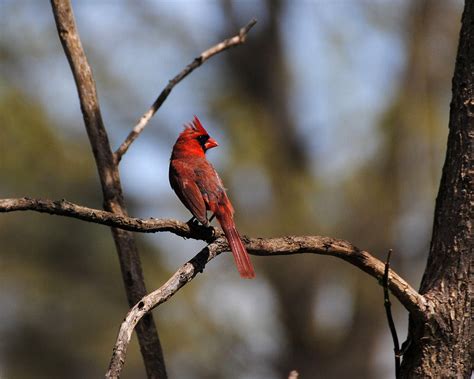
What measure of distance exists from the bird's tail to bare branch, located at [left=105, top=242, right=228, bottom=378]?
0.07 metres

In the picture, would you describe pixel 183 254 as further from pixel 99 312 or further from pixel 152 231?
pixel 152 231

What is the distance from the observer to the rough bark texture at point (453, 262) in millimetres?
2846

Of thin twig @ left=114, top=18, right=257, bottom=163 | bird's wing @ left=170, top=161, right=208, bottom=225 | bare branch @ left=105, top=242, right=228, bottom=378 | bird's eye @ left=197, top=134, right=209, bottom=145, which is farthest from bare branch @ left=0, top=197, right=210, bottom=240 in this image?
bird's eye @ left=197, top=134, right=209, bottom=145

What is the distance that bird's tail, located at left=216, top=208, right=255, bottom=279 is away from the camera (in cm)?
307

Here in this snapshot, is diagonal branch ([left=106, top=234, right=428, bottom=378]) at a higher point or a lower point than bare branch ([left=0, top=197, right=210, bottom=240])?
higher

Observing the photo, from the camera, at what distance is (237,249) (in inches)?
121

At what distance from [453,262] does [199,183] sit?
1.62 meters

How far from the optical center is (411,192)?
38.4 ft

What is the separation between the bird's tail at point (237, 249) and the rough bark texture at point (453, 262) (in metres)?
0.66

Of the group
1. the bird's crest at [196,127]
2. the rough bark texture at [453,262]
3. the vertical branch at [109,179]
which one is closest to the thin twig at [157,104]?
the vertical branch at [109,179]

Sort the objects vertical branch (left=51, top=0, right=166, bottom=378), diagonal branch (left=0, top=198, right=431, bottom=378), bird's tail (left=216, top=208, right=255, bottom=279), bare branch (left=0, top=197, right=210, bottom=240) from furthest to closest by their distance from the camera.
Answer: vertical branch (left=51, top=0, right=166, bottom=378) < bird's tail (left=216, top=208, right=255, bottom=279) < diagonal branch (left=0, top=198, right=431, bottom=378) < bare branch (left=0, top=197, right=210, bottom=240)

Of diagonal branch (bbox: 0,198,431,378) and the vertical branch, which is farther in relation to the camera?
the vertical branch

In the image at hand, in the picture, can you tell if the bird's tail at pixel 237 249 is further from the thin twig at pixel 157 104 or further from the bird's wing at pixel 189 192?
the thin twig at pixel 157 104

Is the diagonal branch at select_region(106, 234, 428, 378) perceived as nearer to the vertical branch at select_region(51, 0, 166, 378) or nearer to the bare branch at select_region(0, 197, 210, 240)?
the bare branch at select_region(0, 197, 210, 240)
